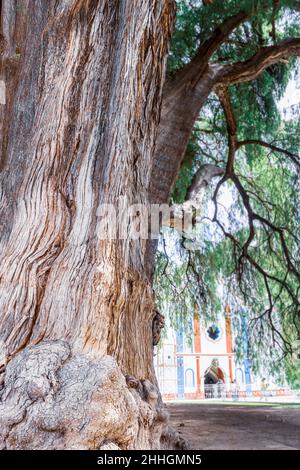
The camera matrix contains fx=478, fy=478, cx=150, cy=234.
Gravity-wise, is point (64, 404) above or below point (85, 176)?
below

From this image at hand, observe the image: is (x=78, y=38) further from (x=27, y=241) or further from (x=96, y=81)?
(x=27, y=241)

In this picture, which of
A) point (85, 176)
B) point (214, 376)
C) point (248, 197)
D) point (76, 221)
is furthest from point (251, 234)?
point (214, 376)

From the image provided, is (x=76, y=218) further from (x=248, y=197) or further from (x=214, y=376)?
(x=214, y=376)

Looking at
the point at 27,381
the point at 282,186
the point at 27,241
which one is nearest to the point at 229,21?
the point at 282,186

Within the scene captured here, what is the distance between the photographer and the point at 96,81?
207cm

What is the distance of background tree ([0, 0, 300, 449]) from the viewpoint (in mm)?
1297

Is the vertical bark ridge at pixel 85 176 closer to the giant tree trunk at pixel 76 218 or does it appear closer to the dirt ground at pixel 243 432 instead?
the giant tree trunk at pixel 76 218

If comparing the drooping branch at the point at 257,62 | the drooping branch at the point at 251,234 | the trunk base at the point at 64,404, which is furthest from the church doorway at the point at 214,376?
the trunk base at the point at 64,404

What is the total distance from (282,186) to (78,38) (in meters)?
4.37

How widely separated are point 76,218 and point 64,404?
2.51ft

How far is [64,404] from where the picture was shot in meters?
1.25

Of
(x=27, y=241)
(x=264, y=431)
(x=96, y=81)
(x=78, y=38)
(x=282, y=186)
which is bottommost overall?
(x=264, y=431)

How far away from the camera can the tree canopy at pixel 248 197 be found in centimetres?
470

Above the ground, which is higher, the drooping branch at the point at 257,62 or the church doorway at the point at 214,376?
the drooping branch at the point at 257,62
